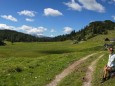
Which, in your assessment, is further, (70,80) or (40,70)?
(40,70)

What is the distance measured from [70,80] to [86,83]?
2076mm

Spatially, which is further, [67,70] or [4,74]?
[67,70]

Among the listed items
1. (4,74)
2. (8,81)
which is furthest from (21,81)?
(4,74)

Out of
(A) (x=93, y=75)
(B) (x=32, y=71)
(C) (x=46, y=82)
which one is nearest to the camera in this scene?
(C) (x=46, y=82)

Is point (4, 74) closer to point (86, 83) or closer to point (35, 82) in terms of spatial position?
point (35, 82)

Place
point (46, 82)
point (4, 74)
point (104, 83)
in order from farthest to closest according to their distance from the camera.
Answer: point (4, 74) < point (46, 82) < point (104, 83)

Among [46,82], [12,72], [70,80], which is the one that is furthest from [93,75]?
[12,72]

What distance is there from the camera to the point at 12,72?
104 ft

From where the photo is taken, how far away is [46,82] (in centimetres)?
2647

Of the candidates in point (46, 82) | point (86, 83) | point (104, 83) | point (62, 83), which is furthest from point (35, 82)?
point (104, 83)

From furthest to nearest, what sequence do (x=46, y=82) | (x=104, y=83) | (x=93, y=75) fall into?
(x=93, y=75) → (x=46, y=82) → (x=104, y=83)

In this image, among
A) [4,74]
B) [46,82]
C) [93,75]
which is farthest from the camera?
[4,74]

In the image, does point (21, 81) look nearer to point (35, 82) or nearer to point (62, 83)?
point (35, 82)

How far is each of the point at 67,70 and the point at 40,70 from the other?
3389 millimetres
